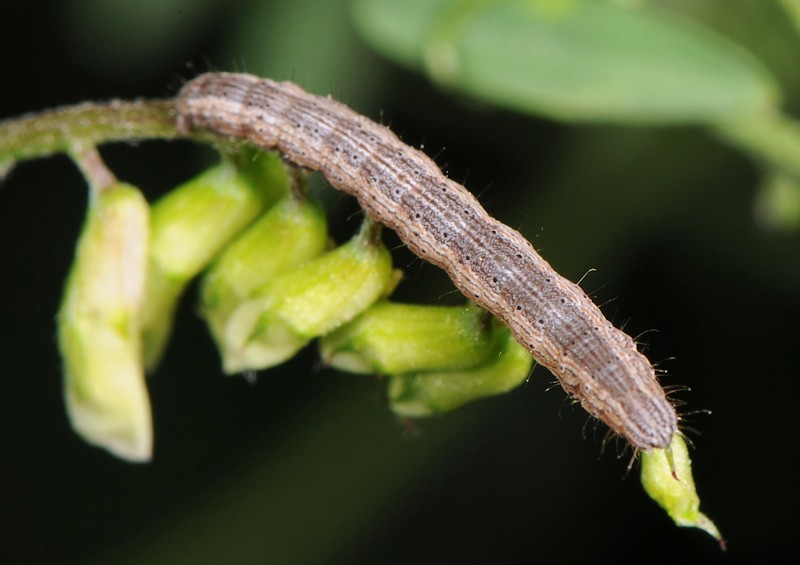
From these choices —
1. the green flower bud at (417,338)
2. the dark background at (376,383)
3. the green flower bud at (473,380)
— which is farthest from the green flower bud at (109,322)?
the dark background at (376,383)

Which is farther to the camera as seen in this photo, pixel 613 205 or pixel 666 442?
pixel 613 205

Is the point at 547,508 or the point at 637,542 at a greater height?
the point at 547,508

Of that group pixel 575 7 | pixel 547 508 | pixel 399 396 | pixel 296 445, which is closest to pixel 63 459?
pixel 296 445

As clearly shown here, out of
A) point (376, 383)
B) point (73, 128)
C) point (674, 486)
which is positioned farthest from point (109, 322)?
point (376, 383)

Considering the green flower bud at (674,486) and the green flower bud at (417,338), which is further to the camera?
the green flower bud at (417,338)

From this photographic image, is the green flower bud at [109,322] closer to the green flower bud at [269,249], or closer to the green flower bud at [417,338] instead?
the green flower bud at [269,249]

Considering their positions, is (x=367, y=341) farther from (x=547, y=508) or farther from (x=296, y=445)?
(x=547, y=508)
